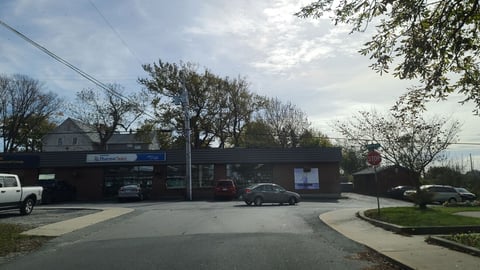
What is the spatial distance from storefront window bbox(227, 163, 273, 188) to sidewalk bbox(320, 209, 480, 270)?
26048mm

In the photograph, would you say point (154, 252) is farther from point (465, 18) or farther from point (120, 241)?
point (465, 18)

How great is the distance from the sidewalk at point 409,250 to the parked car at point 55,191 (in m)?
26.6

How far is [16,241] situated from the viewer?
1234cm

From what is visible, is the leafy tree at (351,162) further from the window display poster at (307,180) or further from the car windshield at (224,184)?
the car windshield at (224,184)

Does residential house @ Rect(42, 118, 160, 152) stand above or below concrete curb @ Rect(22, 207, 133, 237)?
above

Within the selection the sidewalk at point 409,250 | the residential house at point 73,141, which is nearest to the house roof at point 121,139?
the residential house at point 73,141

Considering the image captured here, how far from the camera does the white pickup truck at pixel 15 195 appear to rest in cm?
1947

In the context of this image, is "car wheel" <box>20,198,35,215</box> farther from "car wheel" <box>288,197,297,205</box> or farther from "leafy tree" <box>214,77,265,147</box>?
"leafy tree" <box>214,77,265,147</box>

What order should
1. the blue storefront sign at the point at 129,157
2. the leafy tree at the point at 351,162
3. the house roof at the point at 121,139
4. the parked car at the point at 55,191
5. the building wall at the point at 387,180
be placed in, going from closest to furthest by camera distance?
the parked car at the point at 55,191 → the blue storefront sign at the point at 129,157 → the building wall at the point at 387,180 → the house roof at the point at 121,139 → the leafy tree at the point at 351,162

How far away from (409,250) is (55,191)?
1266 inches

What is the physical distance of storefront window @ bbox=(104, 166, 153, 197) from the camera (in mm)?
42250

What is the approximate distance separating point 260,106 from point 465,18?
165 feet

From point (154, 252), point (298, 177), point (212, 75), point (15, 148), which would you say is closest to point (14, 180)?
point (154, 252)

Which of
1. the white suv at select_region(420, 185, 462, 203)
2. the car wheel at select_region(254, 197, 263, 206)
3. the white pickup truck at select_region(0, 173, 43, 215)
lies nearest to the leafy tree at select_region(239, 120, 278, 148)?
the white suv at select_region(420, 185, 462, 203)
